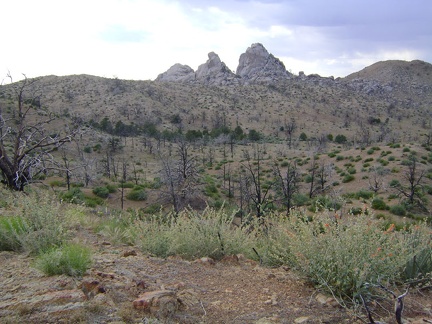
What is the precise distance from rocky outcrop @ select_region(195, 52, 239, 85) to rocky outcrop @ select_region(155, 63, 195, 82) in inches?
114

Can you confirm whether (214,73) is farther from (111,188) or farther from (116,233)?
(116,233)

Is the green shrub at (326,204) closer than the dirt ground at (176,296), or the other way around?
the dirt ground at (176,296)

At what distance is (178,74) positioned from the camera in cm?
12031

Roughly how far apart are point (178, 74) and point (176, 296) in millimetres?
120430

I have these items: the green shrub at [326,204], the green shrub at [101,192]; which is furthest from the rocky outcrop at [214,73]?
the green shrub at [326,204]

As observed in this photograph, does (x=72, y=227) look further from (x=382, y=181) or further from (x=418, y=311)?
(x=382, y=181)

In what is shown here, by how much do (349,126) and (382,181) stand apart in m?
42.4

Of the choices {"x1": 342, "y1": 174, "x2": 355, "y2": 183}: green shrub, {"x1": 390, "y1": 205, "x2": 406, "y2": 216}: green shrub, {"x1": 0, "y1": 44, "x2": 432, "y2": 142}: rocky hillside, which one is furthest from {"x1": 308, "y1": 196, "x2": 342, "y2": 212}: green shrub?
{"x1": 0, "y1": 44, "x2": 432, "y2": 142}: rocky hillside

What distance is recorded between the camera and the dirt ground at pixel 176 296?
347cm

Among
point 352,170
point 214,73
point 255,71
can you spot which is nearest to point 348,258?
point 352,170

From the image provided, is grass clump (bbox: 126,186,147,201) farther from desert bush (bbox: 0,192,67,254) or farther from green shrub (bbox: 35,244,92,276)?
green shrub (bbox: 35,244,92,276)

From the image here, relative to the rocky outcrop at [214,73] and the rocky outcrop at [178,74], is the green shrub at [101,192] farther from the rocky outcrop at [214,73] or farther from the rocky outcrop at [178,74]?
the rocky outcrop at [178,74]

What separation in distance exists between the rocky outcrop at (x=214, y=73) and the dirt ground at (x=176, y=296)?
96.4 metres

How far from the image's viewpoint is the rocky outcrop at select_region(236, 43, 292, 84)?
342 ft
